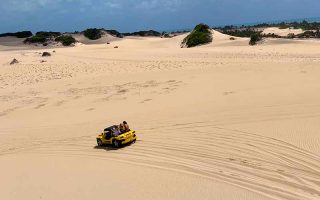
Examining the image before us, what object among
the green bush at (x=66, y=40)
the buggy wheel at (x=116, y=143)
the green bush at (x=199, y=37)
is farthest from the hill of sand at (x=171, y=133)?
A: the green bush at (x=66, y=40)

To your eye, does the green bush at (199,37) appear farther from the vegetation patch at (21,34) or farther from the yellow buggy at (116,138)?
the yellow buggy at (116,138)

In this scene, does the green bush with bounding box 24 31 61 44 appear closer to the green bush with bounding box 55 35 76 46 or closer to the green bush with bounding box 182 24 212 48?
the green bush with bounding box 55 35 76 46

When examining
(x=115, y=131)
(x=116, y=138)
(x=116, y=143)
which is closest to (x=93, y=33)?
(x=115, y=131)

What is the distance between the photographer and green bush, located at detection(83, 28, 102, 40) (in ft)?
237

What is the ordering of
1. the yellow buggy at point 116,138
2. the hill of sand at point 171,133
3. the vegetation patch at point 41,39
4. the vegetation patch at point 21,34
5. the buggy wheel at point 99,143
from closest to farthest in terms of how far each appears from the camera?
the hill of sand at point 171,133 → the yellow buggy at point 116,138 → the buggy wheel at point 99,143 → the vegetation patch at point 41,39 → the vegetation patch at point 21,34

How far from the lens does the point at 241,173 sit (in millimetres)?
10445

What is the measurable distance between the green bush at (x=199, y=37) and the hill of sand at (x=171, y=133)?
22516 millimetres

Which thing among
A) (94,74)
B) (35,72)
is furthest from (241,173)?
(35,72)

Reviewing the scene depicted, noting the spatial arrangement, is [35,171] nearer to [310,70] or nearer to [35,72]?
[310,70]

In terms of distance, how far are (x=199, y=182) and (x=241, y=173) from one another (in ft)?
3.19

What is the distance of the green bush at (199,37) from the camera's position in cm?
5273

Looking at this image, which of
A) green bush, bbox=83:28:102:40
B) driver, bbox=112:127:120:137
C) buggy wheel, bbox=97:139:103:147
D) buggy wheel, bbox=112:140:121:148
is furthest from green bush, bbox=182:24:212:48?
buggy wheel, bbox=112:140:121:148

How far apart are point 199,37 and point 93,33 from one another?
965 inches

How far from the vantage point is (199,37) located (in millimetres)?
53562
